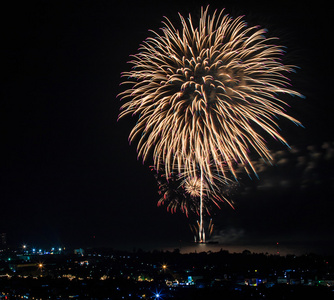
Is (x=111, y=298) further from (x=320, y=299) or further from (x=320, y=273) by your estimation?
(x=320, y=273)

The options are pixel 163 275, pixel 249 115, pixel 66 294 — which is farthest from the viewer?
pixel 163 275

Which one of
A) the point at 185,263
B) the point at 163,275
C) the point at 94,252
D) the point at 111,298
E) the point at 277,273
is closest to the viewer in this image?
the point at 111,298

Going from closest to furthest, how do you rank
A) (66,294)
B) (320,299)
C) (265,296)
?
(320,299) < (265,296) < (66,294)

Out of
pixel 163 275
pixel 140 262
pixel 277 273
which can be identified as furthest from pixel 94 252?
pixel 277 273

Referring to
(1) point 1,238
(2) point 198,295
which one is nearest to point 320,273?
(2) point 198,295

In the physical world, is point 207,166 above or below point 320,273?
above

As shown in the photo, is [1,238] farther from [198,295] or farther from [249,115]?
[249,115]

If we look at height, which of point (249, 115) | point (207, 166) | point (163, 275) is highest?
point (249, 115)

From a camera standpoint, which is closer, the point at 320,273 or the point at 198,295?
the point at 198,295

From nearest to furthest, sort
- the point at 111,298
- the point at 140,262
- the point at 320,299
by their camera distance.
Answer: the point at 320,299, the point at 111,298, the point at 140,262
